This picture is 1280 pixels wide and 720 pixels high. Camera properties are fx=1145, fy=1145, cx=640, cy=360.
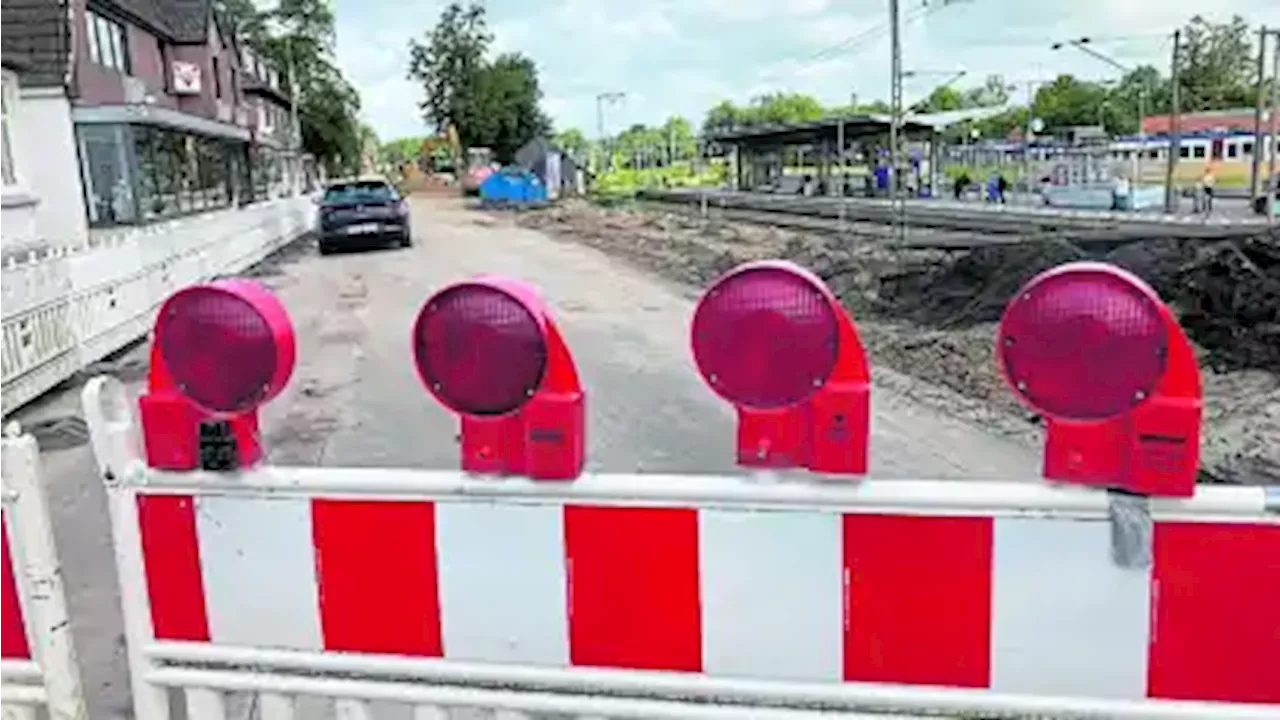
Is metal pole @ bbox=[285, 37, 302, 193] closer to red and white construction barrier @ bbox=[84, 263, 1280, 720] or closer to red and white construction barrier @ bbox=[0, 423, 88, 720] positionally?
A: red and white construction barrier @ bbox=[0, 423, 88, 720]

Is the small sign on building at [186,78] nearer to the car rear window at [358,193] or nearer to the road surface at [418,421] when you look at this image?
the car rear window at [358,193]

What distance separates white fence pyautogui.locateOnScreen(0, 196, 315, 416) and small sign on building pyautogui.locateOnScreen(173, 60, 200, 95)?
3821 centimetres

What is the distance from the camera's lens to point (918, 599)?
2.00 meters

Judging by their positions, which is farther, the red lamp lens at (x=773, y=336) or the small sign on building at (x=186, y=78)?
the small sign on building at (x=186, y=78)

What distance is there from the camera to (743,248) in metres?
23.7

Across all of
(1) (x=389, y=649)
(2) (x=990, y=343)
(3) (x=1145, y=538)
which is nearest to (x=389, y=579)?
(1) (x=389, y=649)

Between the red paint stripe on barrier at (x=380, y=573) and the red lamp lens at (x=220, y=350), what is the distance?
0.86ft

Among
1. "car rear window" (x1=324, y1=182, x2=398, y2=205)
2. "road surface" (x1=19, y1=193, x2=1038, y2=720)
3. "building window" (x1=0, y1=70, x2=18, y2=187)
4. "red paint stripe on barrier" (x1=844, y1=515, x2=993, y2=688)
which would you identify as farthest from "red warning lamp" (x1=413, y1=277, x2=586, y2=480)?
"car rear window" (x1=324, y1=182, x2=398, y2=205)

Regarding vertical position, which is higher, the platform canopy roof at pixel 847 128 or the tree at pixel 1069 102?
the tree at pixel 1069 102

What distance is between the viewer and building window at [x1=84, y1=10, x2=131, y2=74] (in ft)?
126

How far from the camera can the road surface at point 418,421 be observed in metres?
5.16

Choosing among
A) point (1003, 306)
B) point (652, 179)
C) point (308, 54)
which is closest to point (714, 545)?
point (1003, 306)

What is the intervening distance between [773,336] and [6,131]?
74.2ft

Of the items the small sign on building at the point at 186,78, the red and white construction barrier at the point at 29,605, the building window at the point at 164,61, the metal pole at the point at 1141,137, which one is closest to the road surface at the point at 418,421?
the red and white construction barrier at the point at 29,605
